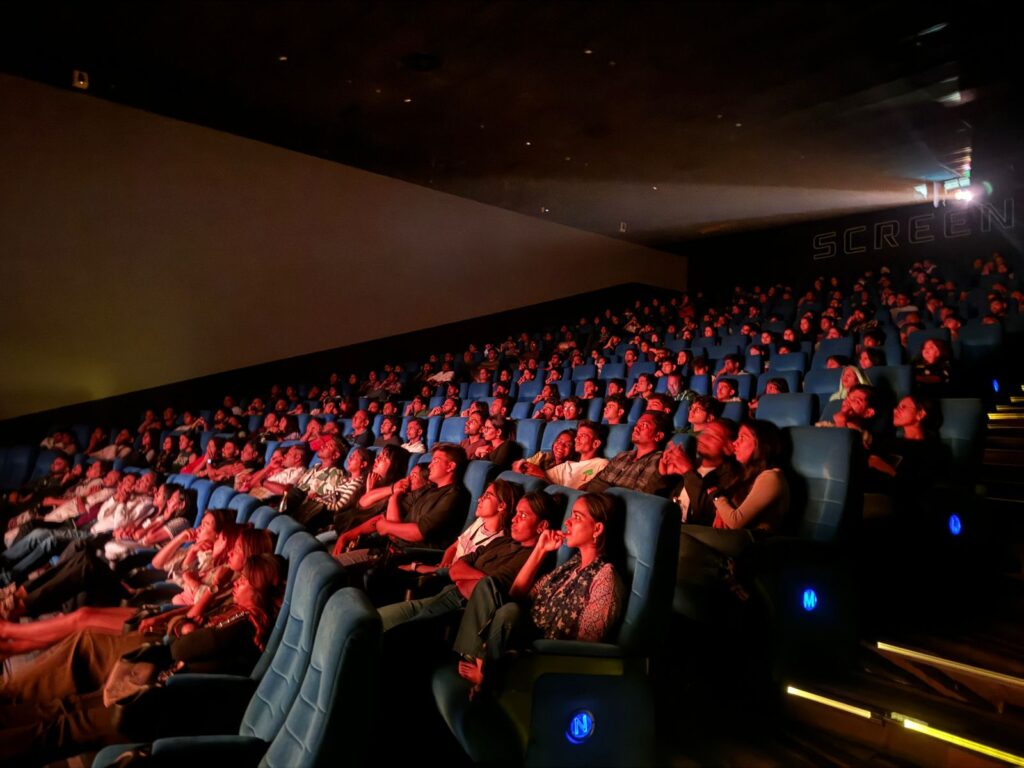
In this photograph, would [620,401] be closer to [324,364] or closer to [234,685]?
[234,685]

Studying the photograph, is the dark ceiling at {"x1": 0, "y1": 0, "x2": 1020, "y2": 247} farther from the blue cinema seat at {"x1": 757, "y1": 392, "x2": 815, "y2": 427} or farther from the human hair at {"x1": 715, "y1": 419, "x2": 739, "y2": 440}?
the human hair at {"x1": 715, "y1": 419, "x2": 739, "y2": 440}

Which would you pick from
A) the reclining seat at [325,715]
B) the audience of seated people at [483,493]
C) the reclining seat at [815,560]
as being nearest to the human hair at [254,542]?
the audience of seated people at [483,493]

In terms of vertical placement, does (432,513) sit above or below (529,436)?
below

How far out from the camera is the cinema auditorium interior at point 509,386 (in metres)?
1.10

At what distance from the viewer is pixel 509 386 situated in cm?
441

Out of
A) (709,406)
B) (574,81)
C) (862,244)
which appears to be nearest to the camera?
(709,406)

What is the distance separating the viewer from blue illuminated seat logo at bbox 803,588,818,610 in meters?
1.28

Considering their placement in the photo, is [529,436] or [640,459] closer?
[640,459]

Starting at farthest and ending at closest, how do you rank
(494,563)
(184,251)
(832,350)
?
(184,251), (832,350), (494,563)

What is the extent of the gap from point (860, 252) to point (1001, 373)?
11.2ft

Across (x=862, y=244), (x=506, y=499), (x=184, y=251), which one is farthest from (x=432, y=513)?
(x=862, y=244)

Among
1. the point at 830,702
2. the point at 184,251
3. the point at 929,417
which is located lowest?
the point at 830,702

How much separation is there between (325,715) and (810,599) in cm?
98

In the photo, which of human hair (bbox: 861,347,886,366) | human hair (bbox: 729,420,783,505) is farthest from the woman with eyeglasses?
human hair (bbox: 861,347,886,366)
